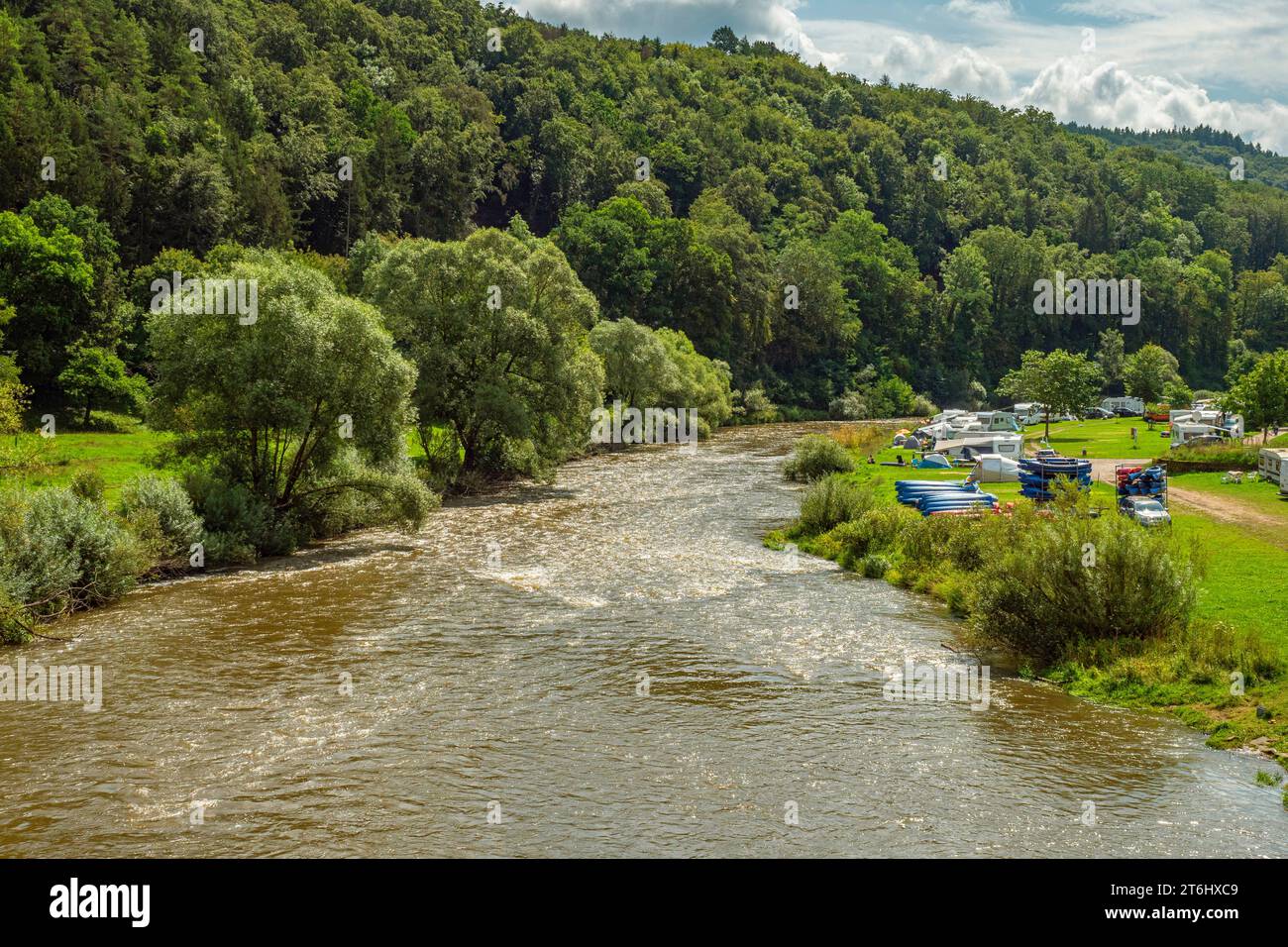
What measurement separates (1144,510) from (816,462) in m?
26.8

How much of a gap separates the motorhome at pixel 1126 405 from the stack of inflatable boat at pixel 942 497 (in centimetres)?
7363

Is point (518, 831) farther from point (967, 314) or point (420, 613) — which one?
point (967, 314)

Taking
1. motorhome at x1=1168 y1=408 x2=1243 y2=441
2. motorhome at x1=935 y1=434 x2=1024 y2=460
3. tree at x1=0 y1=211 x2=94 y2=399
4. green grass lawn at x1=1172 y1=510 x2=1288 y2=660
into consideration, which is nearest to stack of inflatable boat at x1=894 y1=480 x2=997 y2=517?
green grass lawn at x1=1172 y1=510 x2=1288 y2=660

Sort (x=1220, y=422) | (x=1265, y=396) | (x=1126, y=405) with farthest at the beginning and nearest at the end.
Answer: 1. (x=1126, y=405)
2. (x=1220, y=422)
3. (x=1265, y=396)

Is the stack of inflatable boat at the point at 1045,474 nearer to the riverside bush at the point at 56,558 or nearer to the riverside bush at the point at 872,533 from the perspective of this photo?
the riverside bush at the point at 872,533

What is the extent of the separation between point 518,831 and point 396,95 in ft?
512

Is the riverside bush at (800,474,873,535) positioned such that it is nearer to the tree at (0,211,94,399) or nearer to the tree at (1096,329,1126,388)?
the tree at (0,211,94,399)

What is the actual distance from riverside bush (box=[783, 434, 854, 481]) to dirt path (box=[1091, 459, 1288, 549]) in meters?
15.5

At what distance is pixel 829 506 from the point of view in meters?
38.4

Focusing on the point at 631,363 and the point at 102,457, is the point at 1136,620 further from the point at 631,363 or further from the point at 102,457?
the point at 631,363

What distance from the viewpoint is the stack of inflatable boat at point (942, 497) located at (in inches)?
1459

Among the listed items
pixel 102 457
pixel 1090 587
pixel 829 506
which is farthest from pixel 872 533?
pixel 102 457

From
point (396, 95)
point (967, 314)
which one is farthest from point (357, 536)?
point (967, 314)

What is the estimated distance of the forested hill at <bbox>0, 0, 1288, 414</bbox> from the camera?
79.9 meters
